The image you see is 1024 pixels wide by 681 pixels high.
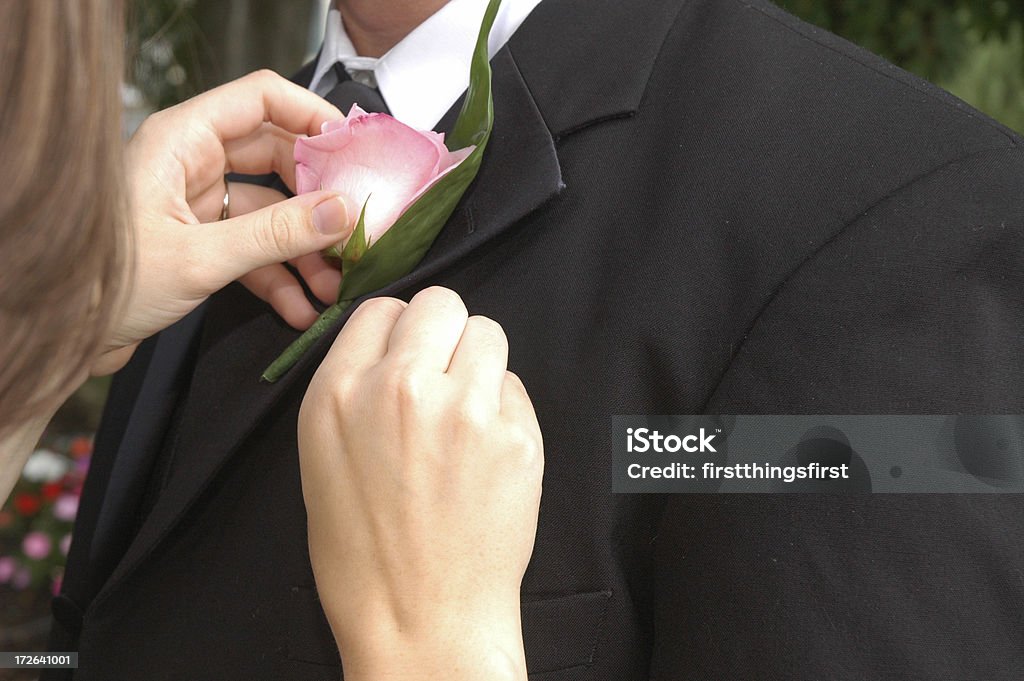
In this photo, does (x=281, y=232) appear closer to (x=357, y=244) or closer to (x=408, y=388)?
(x=357, y=244)

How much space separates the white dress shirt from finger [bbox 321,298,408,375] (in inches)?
13.1

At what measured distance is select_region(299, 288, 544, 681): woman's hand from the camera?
0.78 meters

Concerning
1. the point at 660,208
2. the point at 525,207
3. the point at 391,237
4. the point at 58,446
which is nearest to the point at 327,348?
the point at 391,237

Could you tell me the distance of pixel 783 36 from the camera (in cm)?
106

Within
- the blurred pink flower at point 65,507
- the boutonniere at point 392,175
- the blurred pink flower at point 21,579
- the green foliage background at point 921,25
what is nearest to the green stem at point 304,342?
the boutonniere at point 392,175

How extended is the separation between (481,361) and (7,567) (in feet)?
12.4

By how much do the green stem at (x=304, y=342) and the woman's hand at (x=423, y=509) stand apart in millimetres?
203

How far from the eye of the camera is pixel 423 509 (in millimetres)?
789

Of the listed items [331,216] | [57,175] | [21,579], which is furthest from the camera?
[21,579]

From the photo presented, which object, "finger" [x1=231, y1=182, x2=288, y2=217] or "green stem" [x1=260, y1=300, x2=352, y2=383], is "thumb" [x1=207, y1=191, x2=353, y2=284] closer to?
"green stem" [x1=260, y1=300, x2=352, y2=383]

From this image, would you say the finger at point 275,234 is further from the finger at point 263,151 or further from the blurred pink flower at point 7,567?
the blurred pink flower at point 7,567

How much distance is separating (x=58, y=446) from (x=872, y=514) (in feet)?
15.1

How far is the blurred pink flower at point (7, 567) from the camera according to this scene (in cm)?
392
